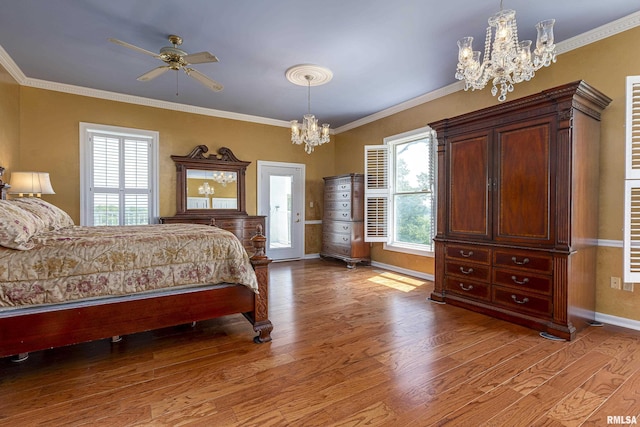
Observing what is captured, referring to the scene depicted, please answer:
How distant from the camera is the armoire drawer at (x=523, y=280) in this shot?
2666 millimetres

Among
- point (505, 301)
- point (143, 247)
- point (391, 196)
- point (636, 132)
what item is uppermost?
point (636, 132)

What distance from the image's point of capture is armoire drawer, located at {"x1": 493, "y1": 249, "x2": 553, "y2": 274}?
8.72 feet

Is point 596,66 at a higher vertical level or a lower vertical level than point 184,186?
higher

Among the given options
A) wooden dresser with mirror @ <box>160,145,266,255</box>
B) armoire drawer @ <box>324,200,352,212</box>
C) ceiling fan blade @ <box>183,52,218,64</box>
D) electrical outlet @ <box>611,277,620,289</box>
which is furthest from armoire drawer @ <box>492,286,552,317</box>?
wooden dresser with mirror @ <box>160,145,266,255</box>

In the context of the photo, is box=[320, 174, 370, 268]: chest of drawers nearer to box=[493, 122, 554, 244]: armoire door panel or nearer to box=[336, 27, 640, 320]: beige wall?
box=[493, 122, 554, 244]: armoire door panel

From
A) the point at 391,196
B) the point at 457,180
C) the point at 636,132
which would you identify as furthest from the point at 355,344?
the point at 391,196

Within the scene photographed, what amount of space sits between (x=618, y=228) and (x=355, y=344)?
8.65 feet

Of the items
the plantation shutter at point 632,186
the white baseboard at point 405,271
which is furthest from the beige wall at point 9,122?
the plantation shutter at point 632,186

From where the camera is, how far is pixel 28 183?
11.3 ft

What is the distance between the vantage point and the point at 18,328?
→ 5.88ft

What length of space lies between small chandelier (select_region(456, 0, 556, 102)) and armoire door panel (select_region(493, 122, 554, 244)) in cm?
71

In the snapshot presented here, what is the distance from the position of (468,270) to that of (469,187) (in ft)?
2.93

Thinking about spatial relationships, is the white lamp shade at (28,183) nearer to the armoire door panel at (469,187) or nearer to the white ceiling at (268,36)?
the white ceiling at (268,36)

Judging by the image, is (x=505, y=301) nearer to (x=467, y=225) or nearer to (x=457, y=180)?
(x=467, y=225)
